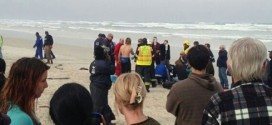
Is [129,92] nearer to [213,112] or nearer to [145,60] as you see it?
[213,112]

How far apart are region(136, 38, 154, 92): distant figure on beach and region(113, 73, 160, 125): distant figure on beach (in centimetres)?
941

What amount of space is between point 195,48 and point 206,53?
0.11 metres

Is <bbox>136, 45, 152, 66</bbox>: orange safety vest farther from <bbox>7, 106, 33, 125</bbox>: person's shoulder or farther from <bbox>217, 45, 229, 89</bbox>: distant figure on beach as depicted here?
<bbox>7, 106, 33, 125</bbox>: person's shoulder

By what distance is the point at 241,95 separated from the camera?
2.64m

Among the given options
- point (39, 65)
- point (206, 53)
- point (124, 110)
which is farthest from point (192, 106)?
point (39, 65)

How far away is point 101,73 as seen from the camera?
24.1 feet

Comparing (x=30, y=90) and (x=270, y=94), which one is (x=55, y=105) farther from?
(x=270, y=94)

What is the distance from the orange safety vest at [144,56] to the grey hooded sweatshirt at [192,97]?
817cm

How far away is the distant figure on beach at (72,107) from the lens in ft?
8.31

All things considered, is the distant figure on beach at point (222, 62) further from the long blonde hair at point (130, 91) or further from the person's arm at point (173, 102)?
the long blonde hair at point (130, 91)

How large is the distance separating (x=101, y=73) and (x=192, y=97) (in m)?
3.52

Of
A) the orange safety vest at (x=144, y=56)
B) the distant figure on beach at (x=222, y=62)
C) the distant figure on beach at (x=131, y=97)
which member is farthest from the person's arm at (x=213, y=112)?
the distant figure on beach at (x=222, y=62)

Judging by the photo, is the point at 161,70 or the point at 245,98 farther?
the point at 161,70

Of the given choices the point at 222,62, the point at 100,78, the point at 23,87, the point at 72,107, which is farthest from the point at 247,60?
the point at 222,62
